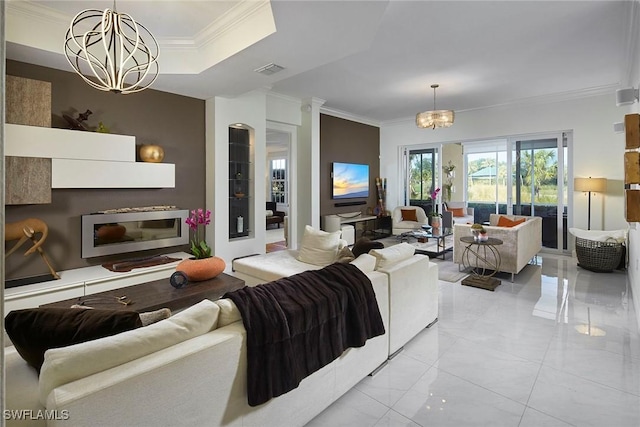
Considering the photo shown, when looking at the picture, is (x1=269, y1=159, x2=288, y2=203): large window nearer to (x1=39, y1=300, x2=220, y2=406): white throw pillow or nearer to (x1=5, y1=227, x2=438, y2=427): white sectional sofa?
(x1=5, y1=227, x2=438, y2=427): white sectional sofa

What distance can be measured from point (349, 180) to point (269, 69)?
4.25m

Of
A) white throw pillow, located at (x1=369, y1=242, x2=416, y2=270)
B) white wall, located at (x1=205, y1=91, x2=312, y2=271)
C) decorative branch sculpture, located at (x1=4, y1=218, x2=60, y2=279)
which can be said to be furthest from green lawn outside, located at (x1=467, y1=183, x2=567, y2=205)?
decorative branch sculpture, located at (x1=4, y1=218, x2=60, y2=279)

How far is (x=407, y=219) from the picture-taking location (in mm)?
7605

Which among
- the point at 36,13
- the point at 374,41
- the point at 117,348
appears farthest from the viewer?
the point at 374,41

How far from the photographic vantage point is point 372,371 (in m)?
2.33

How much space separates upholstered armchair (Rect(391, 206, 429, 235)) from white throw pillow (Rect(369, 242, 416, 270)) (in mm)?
4541

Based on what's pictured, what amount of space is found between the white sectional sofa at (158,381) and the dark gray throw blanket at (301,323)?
0.07 metres

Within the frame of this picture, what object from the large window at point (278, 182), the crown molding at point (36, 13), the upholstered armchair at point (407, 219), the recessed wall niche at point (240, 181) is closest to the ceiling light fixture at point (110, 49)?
the crown molding at point (36, 13)

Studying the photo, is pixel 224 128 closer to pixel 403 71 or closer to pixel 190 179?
pixel 190 179

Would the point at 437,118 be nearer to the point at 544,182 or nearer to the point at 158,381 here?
the point at 544,182

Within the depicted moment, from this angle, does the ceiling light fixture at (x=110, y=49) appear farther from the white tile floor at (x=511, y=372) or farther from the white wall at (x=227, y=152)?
the white tile floor at (x=511, y=372)

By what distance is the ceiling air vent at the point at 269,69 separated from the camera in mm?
3502

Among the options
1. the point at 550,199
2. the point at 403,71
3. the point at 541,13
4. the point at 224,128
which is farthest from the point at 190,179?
the point at 550,199

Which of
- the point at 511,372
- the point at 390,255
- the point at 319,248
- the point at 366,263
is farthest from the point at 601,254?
the point at 366,263
